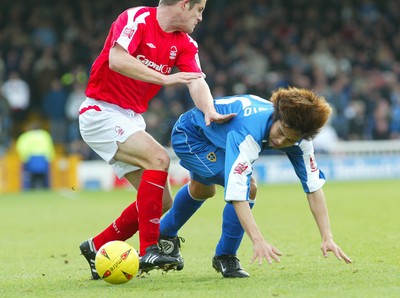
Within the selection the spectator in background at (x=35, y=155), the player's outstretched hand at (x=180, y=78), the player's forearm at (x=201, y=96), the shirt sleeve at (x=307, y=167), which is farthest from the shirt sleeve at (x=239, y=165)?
the spectator in background at (x=35, y=155)

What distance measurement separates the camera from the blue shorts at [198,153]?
6.71m

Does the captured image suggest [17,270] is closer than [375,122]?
Yes

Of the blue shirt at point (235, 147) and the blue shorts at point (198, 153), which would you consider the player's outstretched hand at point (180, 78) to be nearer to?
the blue shirt at point (235, 147)

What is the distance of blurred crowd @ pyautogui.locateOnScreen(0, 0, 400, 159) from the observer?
20.9 metres

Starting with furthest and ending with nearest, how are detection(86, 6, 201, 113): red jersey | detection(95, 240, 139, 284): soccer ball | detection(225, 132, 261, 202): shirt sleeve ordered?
1. detection(86, 6, 201, 113): red jersey
2. detection(95, 240, 139, 284): soccer ball
3. detection(225, 132, 261, 202): shirt sleeve

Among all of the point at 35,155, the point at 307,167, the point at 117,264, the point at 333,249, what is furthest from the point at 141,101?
the point at 35,155

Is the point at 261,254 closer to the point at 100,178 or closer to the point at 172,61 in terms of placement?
the point at 172,61

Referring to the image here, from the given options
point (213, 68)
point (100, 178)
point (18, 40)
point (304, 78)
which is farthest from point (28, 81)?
point (304, 78)

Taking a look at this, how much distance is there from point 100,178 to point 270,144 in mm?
14160

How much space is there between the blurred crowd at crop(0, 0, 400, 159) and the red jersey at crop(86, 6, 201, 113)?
13228 millimetres

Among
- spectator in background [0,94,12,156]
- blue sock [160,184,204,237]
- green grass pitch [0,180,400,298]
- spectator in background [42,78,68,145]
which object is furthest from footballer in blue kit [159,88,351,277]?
spectator in background [42,78,68,145]

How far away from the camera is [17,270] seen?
760cm

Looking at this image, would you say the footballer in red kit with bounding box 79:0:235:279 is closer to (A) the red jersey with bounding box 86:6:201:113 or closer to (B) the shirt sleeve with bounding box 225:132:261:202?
(A) the red jersey with bounding box 86:6:201:113

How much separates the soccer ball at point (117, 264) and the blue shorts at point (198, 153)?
0.80 metres
